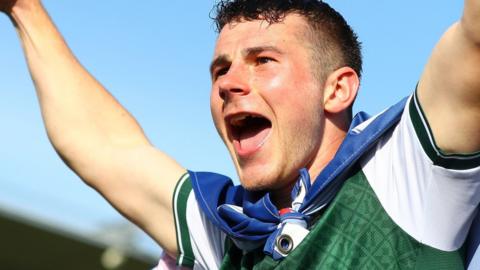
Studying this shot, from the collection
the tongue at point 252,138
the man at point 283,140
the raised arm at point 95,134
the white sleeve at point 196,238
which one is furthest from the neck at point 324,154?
the raised arm at point 95,134

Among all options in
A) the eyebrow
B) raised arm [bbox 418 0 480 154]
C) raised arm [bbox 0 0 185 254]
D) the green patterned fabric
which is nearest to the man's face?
the eyebrow

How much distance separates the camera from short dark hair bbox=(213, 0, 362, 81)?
10.2 feet

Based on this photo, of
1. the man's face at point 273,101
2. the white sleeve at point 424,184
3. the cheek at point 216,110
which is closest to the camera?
the white sleeve at point 424,184

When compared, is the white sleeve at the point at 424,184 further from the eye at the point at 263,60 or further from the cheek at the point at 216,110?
the cheek at the point at 216,110

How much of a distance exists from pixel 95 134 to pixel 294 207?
2.98 feet

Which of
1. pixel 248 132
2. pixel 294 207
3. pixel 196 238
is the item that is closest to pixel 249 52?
pixel 248 132

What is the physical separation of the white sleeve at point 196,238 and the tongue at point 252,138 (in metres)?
0.30

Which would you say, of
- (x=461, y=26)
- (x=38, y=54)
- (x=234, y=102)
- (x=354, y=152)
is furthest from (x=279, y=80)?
(x=38, y=54)

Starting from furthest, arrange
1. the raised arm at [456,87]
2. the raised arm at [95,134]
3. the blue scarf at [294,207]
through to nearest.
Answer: the raised arm at [95,134], the blue scarf at [294,207], the raised arm at [456,87]

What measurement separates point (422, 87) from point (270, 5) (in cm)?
80

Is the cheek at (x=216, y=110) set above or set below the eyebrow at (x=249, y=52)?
below

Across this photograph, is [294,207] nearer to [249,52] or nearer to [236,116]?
[236,116]

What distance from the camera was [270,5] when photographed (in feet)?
10.4

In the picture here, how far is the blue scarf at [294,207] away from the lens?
2.76m
